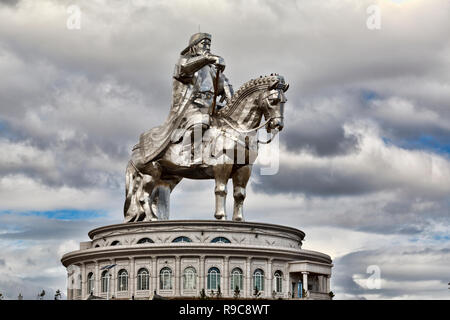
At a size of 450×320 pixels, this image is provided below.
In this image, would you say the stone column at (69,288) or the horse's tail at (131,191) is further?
the stone column at (69,288)

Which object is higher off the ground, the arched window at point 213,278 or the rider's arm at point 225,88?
the rider's arm at point 225,88

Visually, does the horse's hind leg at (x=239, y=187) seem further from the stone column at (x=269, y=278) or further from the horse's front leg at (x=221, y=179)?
the stone column at (x=269, y=278)

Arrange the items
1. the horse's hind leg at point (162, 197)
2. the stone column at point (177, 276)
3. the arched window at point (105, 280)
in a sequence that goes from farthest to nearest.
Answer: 1. the horse's hind leg at point (162, 197)
2. the arched window at point (105, 280)
3. the stone column at point (177, 276)

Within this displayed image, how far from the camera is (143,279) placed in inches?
1674

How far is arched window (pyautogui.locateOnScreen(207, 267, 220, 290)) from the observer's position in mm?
42000

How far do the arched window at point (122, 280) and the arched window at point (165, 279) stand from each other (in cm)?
193

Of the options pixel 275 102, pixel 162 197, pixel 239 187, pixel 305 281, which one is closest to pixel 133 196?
pixel 162 197

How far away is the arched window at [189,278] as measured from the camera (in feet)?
137

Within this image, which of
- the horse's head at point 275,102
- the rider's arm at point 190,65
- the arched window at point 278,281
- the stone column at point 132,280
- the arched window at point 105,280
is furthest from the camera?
the arched window at point 105,280

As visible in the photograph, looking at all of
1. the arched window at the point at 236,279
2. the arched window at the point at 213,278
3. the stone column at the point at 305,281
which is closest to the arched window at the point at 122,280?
the arched window at the point at 213,278

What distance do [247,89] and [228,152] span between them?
3.10 metres

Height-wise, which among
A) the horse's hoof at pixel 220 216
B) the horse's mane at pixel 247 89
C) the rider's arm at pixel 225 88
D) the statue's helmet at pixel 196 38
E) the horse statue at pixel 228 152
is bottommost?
the horse's hoof at pixel 220 216

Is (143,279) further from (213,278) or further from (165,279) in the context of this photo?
(213,278)
